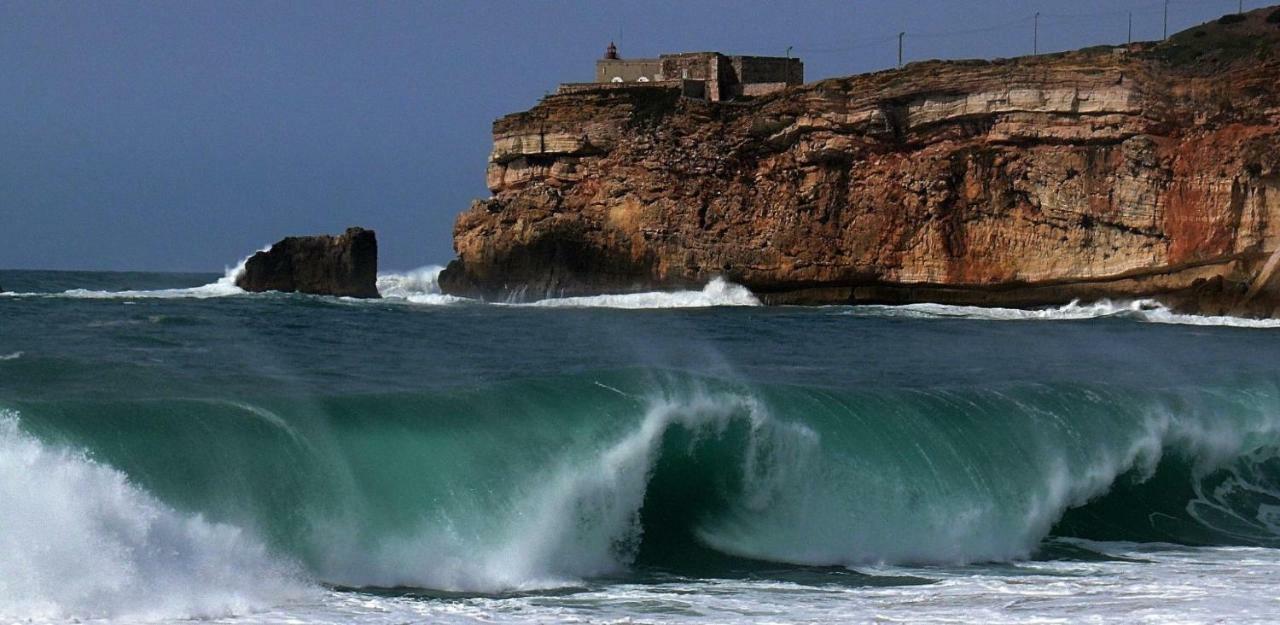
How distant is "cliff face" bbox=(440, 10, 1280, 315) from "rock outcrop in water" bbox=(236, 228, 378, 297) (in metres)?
2.65

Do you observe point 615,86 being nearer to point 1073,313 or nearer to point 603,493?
point 1073,313

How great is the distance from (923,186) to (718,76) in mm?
9392

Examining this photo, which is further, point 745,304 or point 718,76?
point 718,76

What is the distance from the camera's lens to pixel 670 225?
44531mm

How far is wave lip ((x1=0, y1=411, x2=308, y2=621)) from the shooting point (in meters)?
7.31

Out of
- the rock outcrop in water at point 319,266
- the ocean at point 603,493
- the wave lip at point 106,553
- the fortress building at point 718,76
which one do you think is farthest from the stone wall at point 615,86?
the wave lip at point 106,553

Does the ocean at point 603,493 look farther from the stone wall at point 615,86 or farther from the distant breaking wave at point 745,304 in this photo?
the stone wall at point 615,86

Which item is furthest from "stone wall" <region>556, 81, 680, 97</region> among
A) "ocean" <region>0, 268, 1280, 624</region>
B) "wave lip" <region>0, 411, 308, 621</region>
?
"wave lip" <region>0, 411, 308, 621</region>

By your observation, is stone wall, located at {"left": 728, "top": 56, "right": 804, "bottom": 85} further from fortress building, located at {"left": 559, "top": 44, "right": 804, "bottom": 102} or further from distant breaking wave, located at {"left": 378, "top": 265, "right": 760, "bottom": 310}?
distant breaking wave, located at {"left": 378, "top": 265, "right": 760, "bottom": 310}

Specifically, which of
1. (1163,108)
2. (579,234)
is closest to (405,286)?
(579,234)

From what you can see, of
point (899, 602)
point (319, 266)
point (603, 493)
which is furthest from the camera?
point (319, 266)

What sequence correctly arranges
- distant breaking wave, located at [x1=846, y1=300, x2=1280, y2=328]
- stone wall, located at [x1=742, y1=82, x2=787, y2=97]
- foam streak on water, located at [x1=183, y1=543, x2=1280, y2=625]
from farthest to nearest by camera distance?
stone wall, located at [x1=742, y1=82, x2=787, y2=97]
distant breaking wave, located at [x1=846, y1=300, x2=1280, y2=328]
foam streak on water, located at [x1=183, y1=543, x2=1280, y2=625]

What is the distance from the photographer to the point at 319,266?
47031 mm

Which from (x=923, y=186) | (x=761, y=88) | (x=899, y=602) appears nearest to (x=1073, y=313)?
(x=923, y=186)
